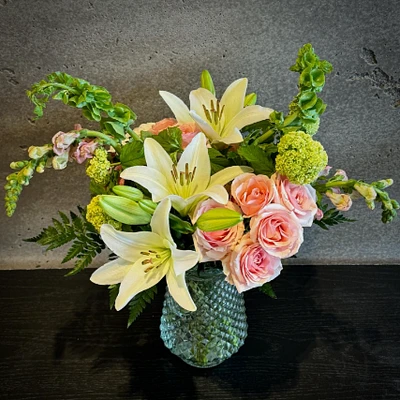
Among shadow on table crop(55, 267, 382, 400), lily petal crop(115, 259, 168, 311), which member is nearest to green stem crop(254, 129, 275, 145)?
lily petal crop(115, 259, 168, 311)

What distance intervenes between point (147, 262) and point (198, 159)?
5.8 inches

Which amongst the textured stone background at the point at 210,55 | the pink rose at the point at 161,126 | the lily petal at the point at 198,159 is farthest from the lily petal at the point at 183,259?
the textured stone background at the point at 210,55

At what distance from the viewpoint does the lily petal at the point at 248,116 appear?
0.70m

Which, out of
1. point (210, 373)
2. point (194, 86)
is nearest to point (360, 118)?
point (194, 86)

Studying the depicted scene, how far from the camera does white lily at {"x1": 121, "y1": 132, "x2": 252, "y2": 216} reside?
64 centimetres

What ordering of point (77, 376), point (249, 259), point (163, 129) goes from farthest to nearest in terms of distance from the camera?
1. point (77, 376)
2. point (163, 129)
3. point (249, 259)

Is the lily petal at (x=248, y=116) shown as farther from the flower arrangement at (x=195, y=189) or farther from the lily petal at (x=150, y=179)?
the lily petal at (x=150, y=179)

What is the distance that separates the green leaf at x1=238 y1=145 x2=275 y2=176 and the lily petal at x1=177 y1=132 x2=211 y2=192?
0.05 meters

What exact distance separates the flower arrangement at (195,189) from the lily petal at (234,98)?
0.09 ft

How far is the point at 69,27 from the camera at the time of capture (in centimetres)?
93

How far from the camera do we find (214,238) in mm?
642

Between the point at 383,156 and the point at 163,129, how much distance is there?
0.50 m

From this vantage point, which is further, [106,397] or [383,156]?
[383,156]

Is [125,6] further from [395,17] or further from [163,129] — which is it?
[395,17]
